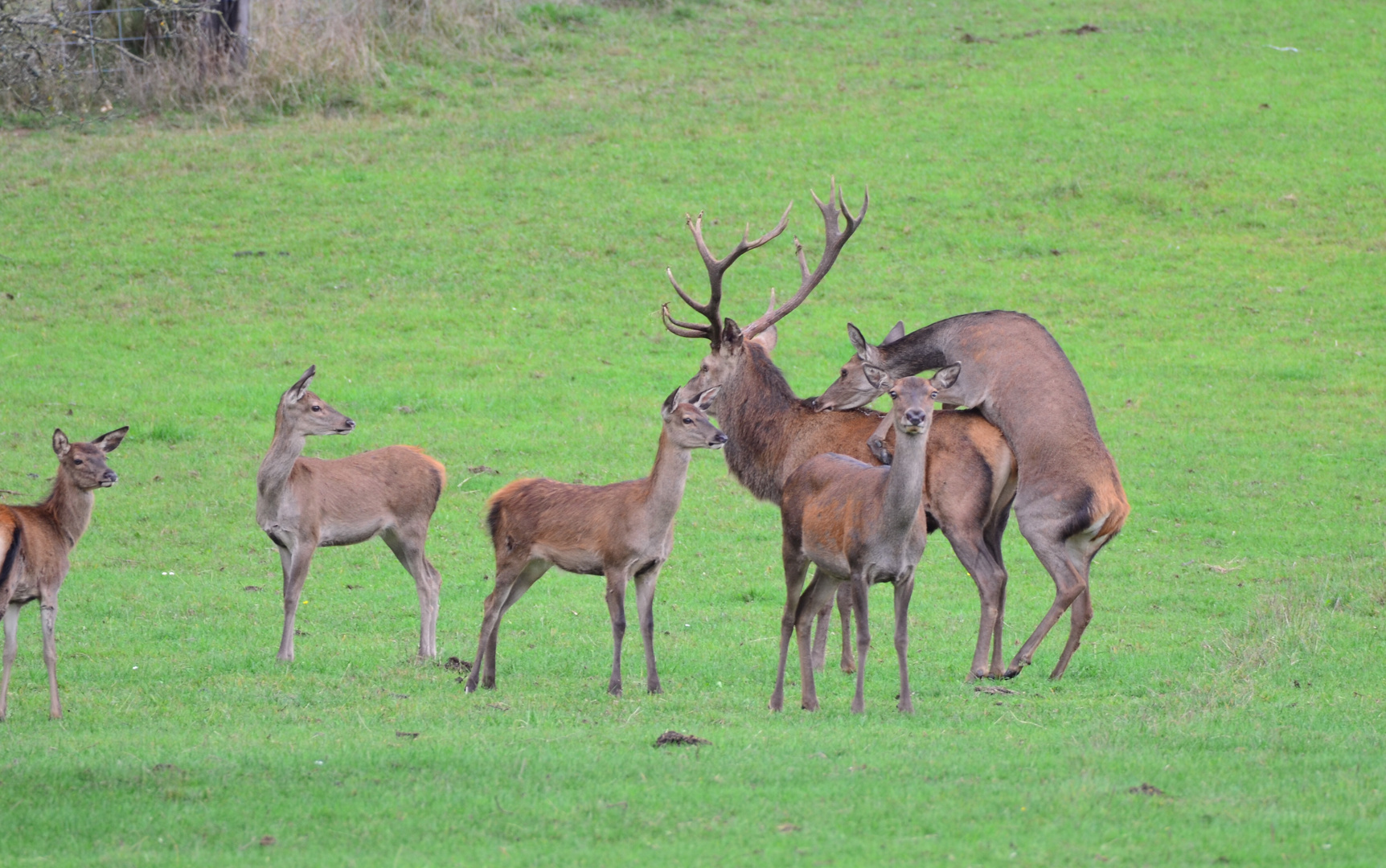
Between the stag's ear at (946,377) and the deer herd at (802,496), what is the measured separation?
2 centimetres

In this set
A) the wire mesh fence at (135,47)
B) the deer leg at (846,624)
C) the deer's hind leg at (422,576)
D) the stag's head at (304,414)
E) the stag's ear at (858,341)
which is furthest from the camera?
the wire mesh fence at (135,47)

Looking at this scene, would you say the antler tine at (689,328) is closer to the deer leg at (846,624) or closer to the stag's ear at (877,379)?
the stag's ear at (877,379)

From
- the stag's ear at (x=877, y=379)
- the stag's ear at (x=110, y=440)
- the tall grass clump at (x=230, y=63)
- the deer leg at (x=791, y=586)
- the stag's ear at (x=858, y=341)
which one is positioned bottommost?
the deer leg at (x=791, y=586)

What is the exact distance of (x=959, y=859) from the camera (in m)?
5.39

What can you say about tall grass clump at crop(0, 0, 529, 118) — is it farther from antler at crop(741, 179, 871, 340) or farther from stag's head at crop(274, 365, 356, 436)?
stag's head at crop(274, 365, 356, 436)

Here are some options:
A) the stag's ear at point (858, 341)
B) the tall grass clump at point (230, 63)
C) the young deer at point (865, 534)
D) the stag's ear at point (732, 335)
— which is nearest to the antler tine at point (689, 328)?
the stag's ear at point (732, 335)

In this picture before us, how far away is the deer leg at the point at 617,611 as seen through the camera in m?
8.47

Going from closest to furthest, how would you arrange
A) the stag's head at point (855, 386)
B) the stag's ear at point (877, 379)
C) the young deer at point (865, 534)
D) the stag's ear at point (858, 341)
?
the young deer at point (865, 534), the stag's ear at point (877, 379), the stag's ear at point (858, 341), the stag's head at point (855, 386)

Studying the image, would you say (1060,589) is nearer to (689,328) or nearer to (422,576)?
(689,328)

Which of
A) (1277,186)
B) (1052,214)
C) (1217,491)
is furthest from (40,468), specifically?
(1277,186)

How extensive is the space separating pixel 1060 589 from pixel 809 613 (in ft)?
6.12

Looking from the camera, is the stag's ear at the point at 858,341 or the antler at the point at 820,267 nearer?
the stag's ear at the point at 858,341

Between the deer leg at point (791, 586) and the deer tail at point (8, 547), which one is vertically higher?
the deer tail at point (8, 547)

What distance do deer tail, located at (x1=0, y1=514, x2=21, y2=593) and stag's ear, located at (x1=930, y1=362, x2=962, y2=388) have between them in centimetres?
491
